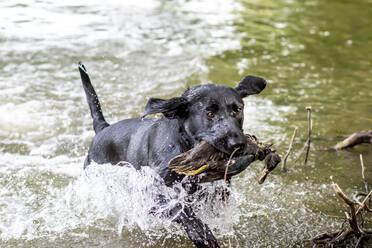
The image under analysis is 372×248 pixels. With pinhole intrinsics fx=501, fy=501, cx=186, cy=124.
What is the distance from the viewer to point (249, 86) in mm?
4719

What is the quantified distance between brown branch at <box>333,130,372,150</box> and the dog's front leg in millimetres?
3524

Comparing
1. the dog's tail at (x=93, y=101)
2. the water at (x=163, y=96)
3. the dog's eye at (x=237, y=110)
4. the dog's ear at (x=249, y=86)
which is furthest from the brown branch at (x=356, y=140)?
the dog's tail at (x=93, y=101)

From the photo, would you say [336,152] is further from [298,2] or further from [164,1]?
[298,2]

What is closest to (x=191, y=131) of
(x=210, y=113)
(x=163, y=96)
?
(x=210, y=113)

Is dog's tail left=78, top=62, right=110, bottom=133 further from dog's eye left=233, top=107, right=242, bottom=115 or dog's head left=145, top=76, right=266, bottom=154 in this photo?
dog's eye left=233, top=107, right=242, bottom=115

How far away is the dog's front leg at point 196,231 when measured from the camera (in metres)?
4.07

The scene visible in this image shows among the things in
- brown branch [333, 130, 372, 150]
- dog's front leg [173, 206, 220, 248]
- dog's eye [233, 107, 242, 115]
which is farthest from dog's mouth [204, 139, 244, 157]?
brown branch [333, 130, 372, 150]

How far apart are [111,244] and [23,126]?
3.79 meters

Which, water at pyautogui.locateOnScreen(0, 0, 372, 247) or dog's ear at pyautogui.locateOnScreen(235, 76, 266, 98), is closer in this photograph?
dog's ear at pyautogui.locateOnScreen(235, 76, 266, 98)

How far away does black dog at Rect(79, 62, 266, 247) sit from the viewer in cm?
406

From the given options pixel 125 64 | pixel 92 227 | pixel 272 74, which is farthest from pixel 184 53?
pixel 92 227

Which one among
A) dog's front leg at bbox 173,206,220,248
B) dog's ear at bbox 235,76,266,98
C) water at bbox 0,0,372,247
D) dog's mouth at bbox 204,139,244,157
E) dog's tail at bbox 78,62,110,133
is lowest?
water at bbox 0,0,372,247

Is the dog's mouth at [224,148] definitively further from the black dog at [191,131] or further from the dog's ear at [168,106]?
the dog's ear at [168,106]

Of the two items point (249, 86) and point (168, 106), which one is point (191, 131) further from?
point (249, 86)
